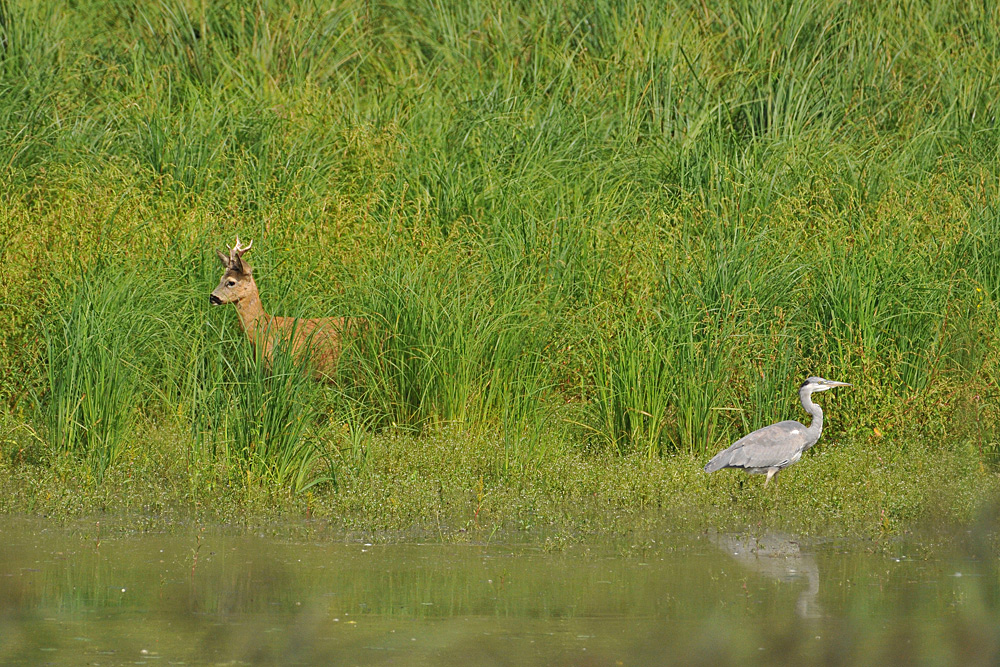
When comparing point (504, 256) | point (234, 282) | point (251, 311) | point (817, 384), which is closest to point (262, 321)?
point (251, 311)

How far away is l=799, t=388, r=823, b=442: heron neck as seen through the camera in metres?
8.81

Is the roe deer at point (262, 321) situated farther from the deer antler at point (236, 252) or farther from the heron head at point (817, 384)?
the heron head at point (817, 384)

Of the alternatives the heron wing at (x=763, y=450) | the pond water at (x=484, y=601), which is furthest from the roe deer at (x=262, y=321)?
the heron wing at (x=763, y=450)

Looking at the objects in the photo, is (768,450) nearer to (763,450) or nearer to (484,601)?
(763,450)

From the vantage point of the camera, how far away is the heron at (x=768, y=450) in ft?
27.5

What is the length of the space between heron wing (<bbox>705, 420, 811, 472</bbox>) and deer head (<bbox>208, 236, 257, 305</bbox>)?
3478 mm

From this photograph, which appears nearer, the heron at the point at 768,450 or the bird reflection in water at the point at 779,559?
the bird reflection in water at the point at 779,559

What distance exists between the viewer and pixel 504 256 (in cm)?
1105

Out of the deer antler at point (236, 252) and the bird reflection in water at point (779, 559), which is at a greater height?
the deer antler at point (236, 252)

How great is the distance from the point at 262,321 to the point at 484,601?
429 centimetres

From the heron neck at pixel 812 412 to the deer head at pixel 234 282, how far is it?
3628 millimetres

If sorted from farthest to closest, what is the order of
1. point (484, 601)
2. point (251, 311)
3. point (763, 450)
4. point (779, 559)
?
point (251, 311) → point (763, 450) → point (779, 559) → point (484, 601)

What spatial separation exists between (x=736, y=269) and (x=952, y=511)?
8.73 feet

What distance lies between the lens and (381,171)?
12.8 m
